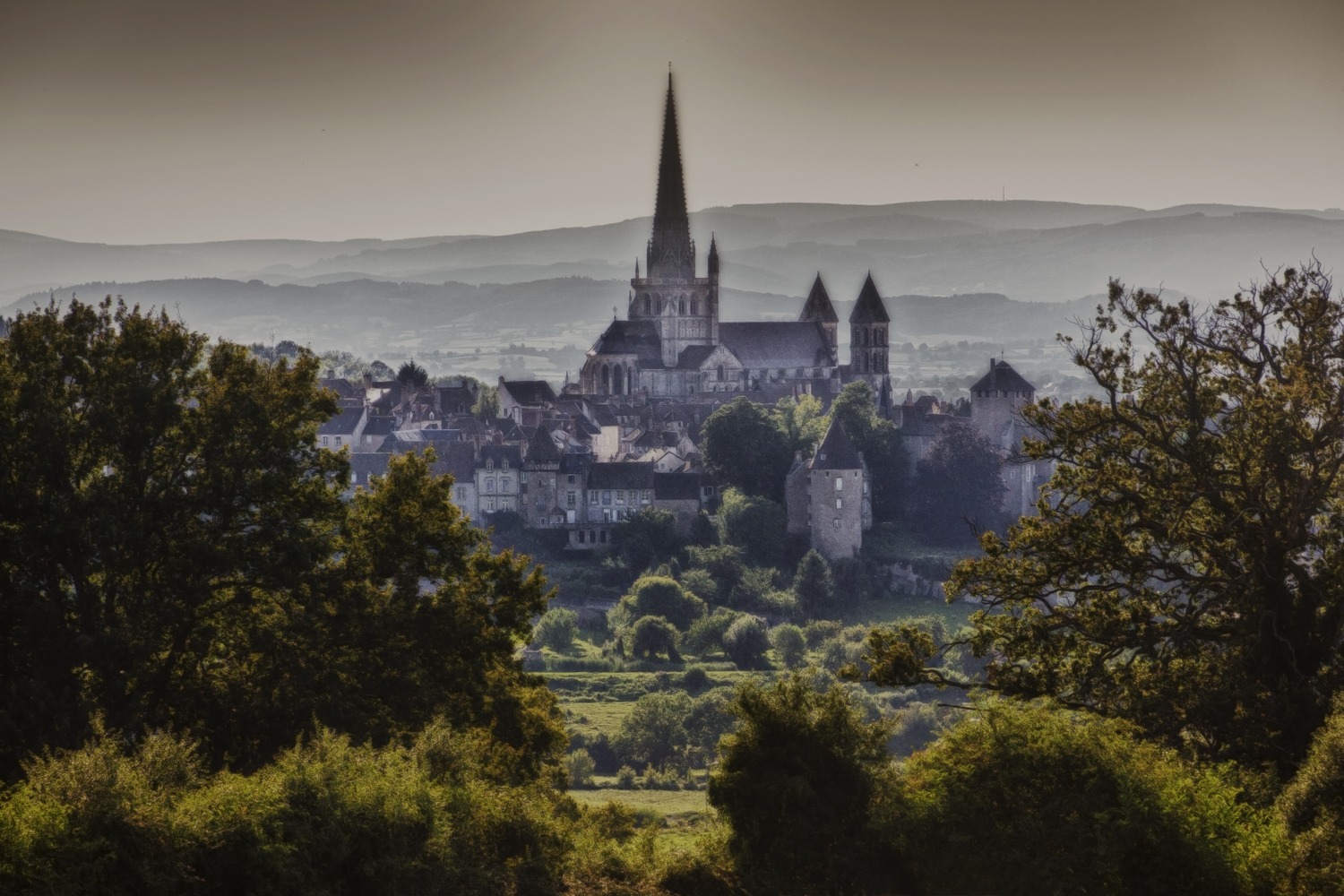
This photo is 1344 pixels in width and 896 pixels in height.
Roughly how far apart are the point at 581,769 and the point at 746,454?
31986mm

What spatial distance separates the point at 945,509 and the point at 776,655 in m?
18.4

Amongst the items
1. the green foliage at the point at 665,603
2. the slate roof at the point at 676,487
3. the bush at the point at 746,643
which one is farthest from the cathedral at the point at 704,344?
the bush at the point at 746,643

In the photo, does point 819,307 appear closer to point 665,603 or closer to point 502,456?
point 502,456

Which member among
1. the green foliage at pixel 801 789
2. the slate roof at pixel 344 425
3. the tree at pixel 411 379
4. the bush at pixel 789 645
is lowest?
the bush at pixel 789 645

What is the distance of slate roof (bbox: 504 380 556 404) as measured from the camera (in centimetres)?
9975

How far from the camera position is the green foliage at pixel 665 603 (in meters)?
70.4

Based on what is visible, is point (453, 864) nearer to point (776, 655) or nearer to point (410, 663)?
point (410, 663)

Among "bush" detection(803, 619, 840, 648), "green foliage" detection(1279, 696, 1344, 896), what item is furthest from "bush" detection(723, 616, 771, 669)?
"green foliage" detection(1279, 696, 1344, 896)

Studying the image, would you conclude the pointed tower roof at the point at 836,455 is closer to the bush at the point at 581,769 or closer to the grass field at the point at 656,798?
the bush at the point at 581,769

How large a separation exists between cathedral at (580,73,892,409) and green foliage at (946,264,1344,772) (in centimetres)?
8412

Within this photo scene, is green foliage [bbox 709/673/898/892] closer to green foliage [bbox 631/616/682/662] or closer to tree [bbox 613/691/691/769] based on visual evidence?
tree [bbox 613/691/691/769]

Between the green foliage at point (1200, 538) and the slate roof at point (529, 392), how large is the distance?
80012 millimetres

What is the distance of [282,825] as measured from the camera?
15305 mm

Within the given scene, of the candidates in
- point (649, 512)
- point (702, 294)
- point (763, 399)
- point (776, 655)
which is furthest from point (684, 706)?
point (702, 294)
